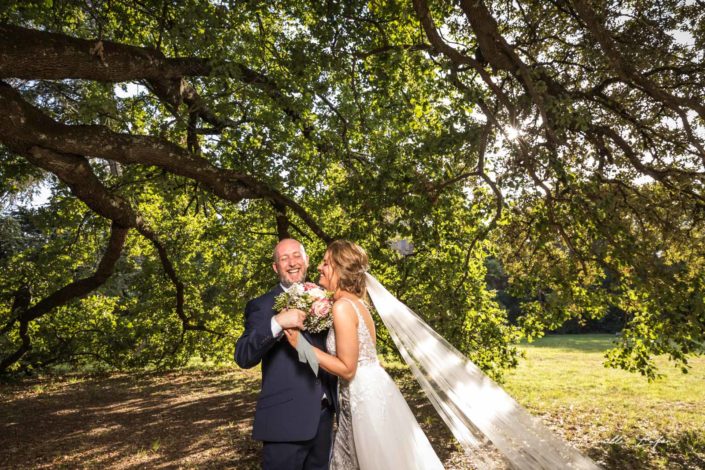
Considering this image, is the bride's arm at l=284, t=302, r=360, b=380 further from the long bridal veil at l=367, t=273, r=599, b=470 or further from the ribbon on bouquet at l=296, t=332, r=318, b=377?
the long bridal veil at l=367, t=273, r=599, b=470

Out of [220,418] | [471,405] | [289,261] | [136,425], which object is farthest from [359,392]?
[136,425]

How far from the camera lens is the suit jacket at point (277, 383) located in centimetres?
327

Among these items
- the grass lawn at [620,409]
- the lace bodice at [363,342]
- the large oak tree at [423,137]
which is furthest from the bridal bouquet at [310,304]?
the grass lawn at [620,409]

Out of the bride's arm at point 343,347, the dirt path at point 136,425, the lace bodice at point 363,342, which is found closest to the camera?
the bride's arm at point 343,347

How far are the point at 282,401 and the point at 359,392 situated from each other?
0.70 m

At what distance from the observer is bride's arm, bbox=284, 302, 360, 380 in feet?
11.5

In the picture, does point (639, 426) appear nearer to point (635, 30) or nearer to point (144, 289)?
point (635, 30)

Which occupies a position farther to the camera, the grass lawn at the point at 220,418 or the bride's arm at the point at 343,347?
the grass lawn at the point at 220,418

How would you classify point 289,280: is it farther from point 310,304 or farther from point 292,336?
point 292,336

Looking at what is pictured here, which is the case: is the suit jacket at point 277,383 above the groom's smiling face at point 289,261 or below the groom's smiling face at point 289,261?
below

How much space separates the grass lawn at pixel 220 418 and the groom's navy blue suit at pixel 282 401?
4.28m

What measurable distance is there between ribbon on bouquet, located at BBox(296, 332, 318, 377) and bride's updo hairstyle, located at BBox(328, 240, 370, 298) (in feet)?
2.12

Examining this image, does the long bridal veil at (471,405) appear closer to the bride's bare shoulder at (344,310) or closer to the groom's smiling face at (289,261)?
the bride's bare shoulder at (344,310)

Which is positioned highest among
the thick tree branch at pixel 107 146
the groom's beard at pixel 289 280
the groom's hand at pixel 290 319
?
the thick tree branch at pixel 107 146
